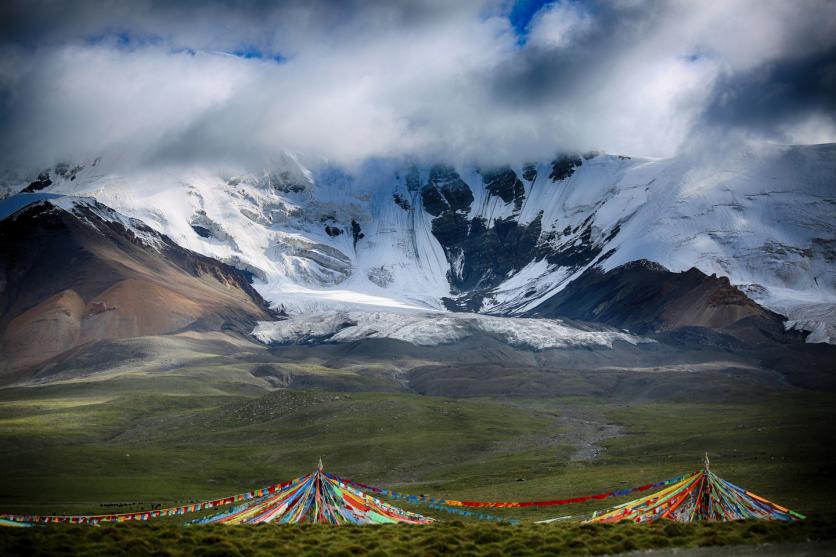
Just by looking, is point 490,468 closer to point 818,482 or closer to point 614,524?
point 818,482

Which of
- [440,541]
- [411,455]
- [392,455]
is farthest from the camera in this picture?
[411,455]

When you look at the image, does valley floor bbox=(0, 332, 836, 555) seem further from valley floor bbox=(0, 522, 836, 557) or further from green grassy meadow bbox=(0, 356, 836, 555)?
green grassy meadow bbox=(0, 356, 836, 555)

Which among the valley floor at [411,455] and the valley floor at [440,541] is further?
the valley floor at [411,455]

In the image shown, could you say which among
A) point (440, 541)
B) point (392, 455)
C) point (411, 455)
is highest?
point (392, 455)

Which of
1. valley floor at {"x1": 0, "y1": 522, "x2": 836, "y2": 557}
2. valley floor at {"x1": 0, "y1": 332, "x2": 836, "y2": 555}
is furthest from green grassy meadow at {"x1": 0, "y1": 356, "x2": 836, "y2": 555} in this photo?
valley floor at {"x1": 0, "y1": 332, "x2": 836, "y2": 555}

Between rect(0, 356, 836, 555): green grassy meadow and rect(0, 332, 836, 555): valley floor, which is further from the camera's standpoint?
rect(0, 356, 836, 555): green grassy meadow

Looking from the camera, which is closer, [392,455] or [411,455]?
[392,455]

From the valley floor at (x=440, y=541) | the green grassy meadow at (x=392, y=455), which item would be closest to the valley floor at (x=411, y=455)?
the valley floor at (x=440, y=541)

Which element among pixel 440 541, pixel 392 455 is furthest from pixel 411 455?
pixel 440 541

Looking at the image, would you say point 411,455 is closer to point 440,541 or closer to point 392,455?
point 392,455

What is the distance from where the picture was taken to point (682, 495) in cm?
4494

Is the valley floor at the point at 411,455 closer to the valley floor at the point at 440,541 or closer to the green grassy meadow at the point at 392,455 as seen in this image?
the valley floor at the point at 440,541

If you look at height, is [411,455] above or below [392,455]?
below

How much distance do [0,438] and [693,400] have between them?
139971 mm
